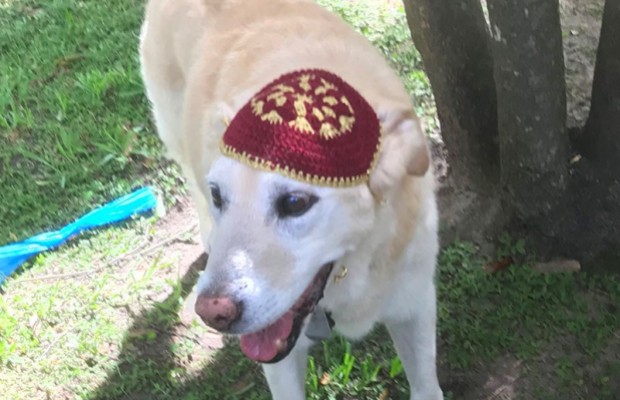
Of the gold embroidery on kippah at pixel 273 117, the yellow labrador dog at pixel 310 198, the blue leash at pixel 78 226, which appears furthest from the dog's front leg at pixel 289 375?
the blue leash at pixel 78 226

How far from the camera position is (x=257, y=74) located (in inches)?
113

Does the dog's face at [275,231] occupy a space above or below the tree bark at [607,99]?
above

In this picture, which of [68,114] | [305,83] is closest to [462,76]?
[305,83]

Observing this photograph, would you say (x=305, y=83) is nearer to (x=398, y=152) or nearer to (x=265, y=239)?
(x=398, y=152)

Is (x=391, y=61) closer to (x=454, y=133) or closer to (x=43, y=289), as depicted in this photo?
(x=454, y=133)

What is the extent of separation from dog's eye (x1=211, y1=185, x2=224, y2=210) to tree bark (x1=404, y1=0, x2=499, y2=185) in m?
1.57

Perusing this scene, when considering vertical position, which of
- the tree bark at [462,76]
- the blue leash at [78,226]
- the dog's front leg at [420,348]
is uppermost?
the tree bark at [462,76]

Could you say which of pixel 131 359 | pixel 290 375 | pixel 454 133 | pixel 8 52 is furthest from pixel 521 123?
pixel 8 52

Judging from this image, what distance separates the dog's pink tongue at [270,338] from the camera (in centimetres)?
234

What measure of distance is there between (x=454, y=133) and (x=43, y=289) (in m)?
2.31

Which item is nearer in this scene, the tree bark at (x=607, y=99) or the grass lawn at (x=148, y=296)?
the tree bark at (x=607, y=99)

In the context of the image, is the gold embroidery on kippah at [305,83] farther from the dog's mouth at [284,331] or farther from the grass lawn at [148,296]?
the grass lawn at [148,296]

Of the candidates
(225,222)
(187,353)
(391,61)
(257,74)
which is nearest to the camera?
(225,222)

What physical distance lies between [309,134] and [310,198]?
0.59 ft
